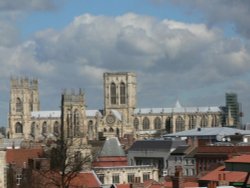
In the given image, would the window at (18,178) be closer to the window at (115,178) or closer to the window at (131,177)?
the window at (115,178)

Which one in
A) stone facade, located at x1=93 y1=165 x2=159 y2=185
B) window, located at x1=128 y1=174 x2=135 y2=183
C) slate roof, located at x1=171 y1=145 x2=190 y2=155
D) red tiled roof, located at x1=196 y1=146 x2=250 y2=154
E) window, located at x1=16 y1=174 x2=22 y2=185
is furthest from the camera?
slate roof, located at x1=171 y1=145 x2=190 y2=155

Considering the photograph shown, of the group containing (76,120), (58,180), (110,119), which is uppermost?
(110,119)

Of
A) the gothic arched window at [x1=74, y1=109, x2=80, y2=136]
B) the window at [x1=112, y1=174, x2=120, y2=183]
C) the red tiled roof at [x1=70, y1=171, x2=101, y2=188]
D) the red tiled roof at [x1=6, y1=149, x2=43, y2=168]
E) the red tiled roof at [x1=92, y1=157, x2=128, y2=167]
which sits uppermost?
the gothic arched window at [x1=74, y1=109, x2=80, y2=136]

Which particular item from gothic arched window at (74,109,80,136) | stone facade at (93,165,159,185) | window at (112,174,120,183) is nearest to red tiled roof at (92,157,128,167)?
stone facade at (93,165,159,185)

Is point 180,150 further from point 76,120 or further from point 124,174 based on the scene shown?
point 76,120

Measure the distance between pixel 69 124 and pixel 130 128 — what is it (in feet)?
168

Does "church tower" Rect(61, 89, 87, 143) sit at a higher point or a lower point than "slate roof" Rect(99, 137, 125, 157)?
higher

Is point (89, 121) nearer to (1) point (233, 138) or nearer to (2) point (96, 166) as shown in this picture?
(1) point (233, 138)

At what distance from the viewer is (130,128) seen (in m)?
193

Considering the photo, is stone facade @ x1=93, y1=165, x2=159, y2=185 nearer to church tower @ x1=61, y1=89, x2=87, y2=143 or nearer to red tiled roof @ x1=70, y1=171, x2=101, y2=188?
red tiled roof @ x1=70, y1=171, x2=101, y2=188

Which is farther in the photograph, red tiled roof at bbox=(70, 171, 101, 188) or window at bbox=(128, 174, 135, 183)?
window at bbox=(128, 174, 135, 183)

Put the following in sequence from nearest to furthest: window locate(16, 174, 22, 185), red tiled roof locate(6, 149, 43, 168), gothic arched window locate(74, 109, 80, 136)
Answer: window locate(16, 174, 22, 185) → red tiled roof locate(6, 149, 43, 168) → gothic arched window locate(74, 109, 80, 136)

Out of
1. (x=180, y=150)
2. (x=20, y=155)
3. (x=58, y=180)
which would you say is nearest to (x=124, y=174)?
(x=20, y=155)

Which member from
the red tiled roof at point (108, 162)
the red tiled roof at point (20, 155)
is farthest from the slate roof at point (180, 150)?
the red tiled roof at point (20, 155)
